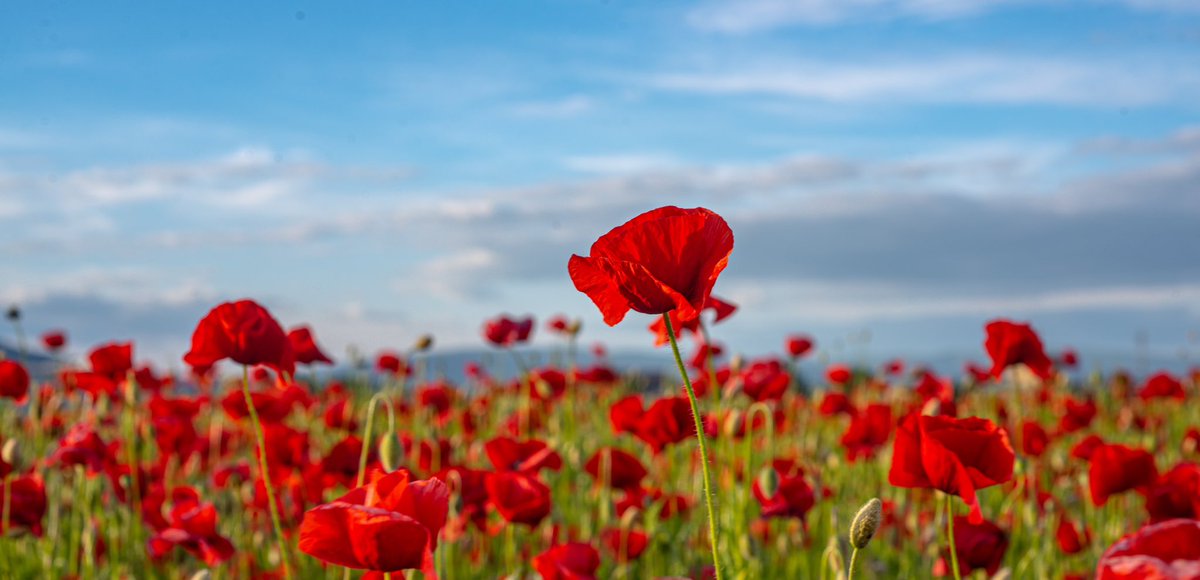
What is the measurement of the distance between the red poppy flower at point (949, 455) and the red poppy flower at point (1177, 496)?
0.95 meters

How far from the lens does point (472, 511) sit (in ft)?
9.71

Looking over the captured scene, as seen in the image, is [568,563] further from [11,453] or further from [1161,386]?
[1161,386]

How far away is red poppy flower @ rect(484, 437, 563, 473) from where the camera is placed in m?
2.74

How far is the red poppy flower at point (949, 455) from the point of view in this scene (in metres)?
1.82

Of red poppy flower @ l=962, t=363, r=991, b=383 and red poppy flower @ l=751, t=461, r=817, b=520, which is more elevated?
red poppy flower @ l=962, t=363, r=991, b=383

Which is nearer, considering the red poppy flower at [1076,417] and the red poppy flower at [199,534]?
the red poppy flower at [199,534]

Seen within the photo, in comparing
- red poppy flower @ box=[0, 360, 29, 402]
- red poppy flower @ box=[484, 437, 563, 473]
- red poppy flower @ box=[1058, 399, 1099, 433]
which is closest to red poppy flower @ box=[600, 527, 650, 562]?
red poppy flower @ box=[484, 437, 563, 473]

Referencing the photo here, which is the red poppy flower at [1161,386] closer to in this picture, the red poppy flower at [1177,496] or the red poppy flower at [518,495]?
the red poppy flower at [1177,496]

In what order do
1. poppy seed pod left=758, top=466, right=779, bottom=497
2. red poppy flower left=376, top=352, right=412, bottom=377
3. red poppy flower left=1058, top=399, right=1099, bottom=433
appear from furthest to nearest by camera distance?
red poppy flower left=376, top=352, right=412, bottom=377 < red poppy flower left=1058, top=399, right=1099, bottom=433 < poppy seed pod left=758, top=466, right=779, bottom=497

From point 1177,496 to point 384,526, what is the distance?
6.34 ft

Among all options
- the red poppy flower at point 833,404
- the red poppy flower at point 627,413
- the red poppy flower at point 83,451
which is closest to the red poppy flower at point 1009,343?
the red poppy flower at point 627,413

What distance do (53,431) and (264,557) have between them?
Answer: 1.31 meters

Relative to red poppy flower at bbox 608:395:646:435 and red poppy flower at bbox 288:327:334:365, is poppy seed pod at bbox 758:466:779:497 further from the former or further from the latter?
red poppy flower at bbox 288:327:334:365

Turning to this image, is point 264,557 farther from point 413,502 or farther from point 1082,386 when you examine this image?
point 1082,386
